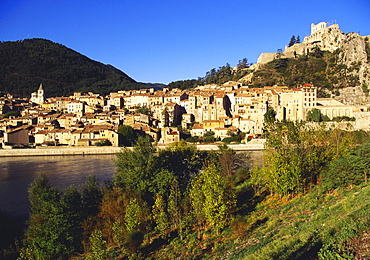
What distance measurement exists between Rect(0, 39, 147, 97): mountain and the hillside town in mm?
25888

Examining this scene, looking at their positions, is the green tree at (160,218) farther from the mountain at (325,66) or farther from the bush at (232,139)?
the mountain at (325,66)

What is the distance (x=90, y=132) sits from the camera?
36469 mm

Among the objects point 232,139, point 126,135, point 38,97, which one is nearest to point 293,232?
point 232,139

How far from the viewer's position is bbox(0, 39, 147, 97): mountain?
2975 inches

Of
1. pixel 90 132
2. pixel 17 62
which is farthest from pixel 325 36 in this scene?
pixel 17 62

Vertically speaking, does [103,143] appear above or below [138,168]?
below

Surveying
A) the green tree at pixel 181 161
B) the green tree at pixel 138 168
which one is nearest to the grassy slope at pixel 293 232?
the green tree at pixel 138 168

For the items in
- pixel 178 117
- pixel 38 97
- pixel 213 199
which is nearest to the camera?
pixel 213 199

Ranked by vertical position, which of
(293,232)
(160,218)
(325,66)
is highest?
(325,66)

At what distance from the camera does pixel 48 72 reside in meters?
85.1

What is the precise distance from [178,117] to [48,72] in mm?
56381

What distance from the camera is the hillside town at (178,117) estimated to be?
3612 centimetres

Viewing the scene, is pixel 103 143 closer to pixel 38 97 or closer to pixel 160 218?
pixel 160 218

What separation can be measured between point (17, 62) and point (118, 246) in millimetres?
90918
